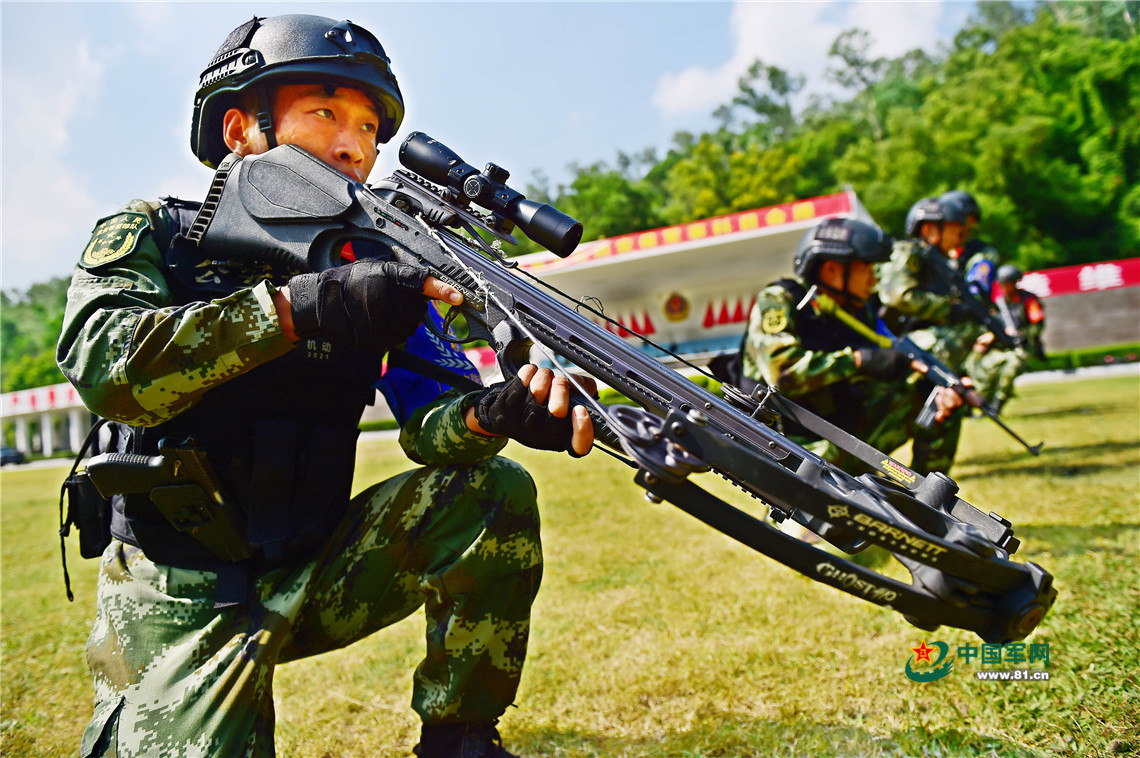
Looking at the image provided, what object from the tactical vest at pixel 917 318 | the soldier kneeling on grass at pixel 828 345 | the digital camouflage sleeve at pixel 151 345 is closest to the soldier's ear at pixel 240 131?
the digital camouflage sleeve at pixel 151 345

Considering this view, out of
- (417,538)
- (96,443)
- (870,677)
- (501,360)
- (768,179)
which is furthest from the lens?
(768,179)

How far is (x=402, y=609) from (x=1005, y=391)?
878 centimetres

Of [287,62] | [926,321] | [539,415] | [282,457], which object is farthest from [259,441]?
[926,321]

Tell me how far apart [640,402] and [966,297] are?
6.46m

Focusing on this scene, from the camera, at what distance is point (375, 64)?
2.43 metres

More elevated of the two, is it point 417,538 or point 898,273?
point 898,273

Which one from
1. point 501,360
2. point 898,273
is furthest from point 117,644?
point 898,273

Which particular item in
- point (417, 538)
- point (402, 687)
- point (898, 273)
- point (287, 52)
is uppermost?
point (287, 52)

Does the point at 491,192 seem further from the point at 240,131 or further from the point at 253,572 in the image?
the point at 253,572

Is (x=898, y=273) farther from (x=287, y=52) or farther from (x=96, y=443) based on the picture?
(x=96, y=443)

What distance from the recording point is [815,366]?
4352 millimetres

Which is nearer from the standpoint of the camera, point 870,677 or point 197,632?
point 197,632

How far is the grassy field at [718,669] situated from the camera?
242 cm

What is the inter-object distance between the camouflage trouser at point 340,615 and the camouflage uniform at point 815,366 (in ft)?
8.07
